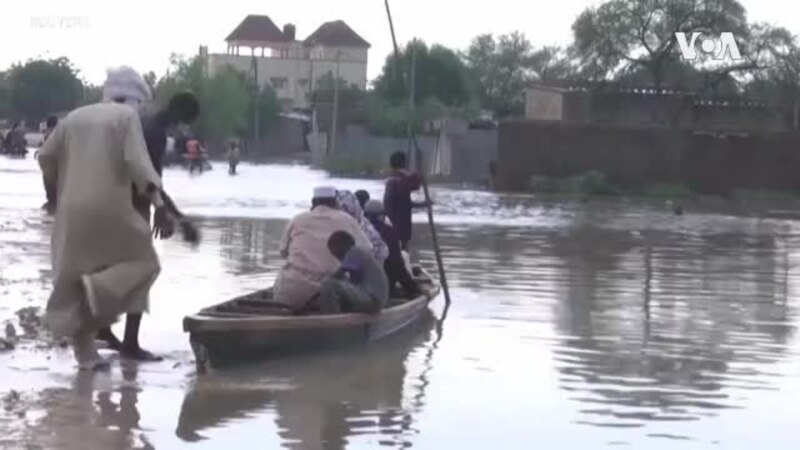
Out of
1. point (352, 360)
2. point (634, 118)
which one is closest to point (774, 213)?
point (634, 118)

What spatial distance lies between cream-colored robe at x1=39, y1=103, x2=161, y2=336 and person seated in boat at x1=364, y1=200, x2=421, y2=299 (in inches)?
188

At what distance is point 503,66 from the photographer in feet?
380

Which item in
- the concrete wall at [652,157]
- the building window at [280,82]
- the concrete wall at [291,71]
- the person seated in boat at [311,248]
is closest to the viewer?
the person seated in boat at [311,248]

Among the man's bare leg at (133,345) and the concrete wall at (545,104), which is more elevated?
the concrete wall at (545,104)

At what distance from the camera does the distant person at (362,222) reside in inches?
500

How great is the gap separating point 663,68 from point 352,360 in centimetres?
5291

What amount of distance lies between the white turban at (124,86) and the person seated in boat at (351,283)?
206 cm

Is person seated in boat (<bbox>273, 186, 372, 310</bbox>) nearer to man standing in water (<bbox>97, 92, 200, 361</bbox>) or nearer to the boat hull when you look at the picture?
the boat hull

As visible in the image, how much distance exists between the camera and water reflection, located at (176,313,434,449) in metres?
9.09

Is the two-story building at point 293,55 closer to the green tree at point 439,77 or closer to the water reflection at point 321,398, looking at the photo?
the green tree at point 439,77

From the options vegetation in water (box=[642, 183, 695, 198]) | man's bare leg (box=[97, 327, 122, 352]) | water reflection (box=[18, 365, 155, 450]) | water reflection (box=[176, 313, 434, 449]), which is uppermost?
man's bare leg (box=[97, 327, 122, 352])

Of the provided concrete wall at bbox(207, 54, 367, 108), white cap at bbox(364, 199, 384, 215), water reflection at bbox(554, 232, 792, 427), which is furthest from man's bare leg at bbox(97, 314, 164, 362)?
concrete wall at bbox(207, 54, 367, 108)

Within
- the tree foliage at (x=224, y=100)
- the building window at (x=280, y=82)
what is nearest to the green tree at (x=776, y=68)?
the tree foliage at (x=224, y=100)

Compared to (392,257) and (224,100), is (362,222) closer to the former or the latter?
(392,257)
